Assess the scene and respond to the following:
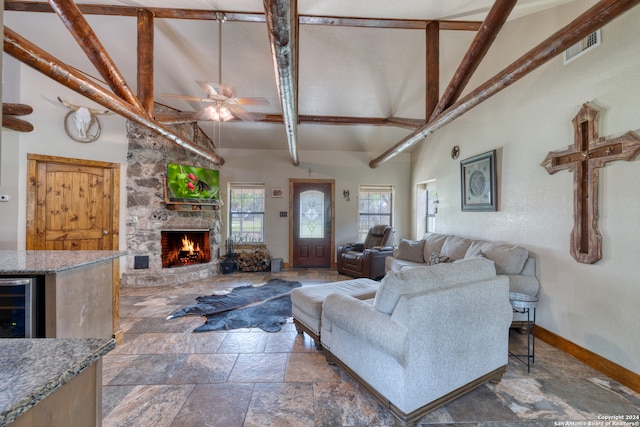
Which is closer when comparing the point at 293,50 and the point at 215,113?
the point at 293,50

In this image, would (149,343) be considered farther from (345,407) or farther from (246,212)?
(246,212)

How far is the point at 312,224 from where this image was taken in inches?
251

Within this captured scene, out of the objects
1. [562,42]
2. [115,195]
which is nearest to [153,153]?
[115,195]

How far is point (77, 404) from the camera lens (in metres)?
0.81

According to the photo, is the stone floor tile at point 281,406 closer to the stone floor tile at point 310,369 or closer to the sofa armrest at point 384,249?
the stone floor tile at point 310,369

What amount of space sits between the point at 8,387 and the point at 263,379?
1682mm

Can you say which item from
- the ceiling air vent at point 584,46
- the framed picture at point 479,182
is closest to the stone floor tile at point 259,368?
the framed picture at point 479,182

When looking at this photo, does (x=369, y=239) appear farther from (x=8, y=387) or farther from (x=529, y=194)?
(x=8, y=387)

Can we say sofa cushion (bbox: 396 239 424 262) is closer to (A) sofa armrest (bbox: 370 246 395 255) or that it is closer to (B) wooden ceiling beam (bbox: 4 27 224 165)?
(A) sofa armrest (bbox: 370 246 395 255)

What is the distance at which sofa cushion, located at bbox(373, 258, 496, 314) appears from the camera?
1648mm

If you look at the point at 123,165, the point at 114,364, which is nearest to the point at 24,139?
the point at 123,165

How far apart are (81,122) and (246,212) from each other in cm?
329

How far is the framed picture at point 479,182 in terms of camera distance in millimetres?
3463

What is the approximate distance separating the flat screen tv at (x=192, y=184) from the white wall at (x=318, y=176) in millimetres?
760
